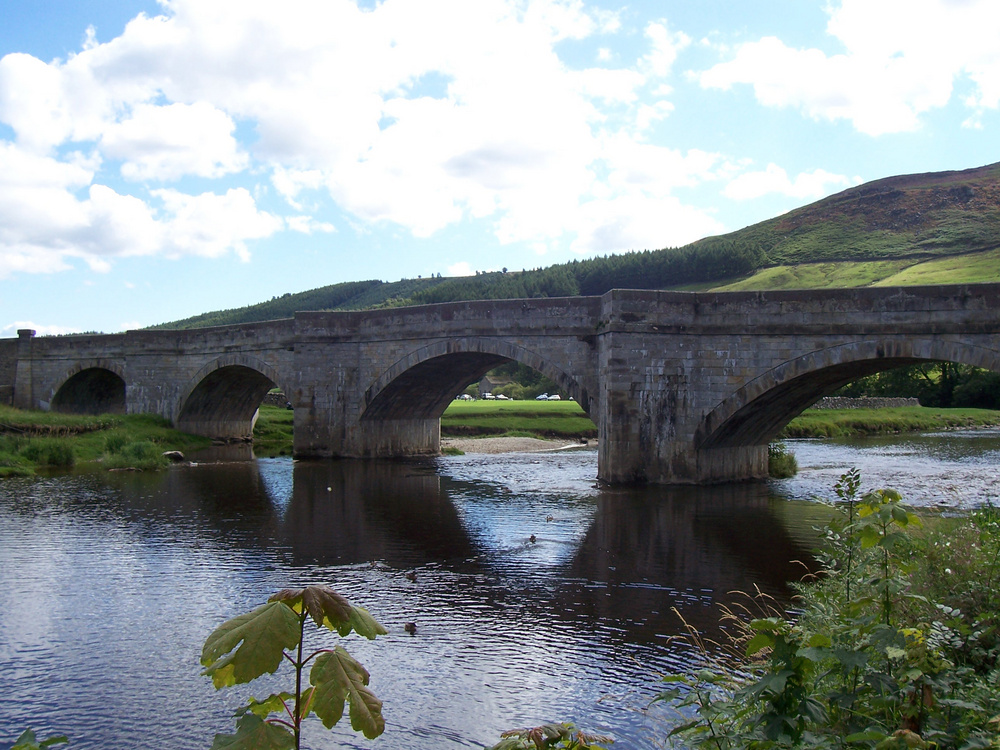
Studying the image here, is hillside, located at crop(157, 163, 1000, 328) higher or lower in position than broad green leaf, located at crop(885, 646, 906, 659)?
higher

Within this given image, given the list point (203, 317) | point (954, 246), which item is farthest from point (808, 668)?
point (203, 317)

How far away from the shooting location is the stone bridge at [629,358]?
19266 millimetres

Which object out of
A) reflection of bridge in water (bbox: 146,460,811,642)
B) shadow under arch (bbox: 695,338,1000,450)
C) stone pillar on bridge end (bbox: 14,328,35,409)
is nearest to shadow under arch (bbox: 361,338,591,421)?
reflection of bridge in water (bbox: 146,460,811,642)

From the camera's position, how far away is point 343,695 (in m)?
2.89

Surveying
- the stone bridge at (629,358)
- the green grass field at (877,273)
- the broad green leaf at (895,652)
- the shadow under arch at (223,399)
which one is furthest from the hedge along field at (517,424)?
the broad green leaf at (895,652)

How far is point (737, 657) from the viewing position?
8500mm

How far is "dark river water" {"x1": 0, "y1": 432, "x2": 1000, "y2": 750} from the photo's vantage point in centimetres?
771

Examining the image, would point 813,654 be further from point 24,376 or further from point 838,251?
point 838,251

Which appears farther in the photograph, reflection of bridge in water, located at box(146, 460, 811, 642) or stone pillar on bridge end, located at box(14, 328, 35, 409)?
stone pillar on bridge end, located at box(14, 328, 35, 409)

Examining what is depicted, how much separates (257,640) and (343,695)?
0.36 meters

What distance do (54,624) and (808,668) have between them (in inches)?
373

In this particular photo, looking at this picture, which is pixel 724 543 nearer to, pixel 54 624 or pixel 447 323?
pixel 54 624

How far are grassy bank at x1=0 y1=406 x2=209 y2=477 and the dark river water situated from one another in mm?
3573

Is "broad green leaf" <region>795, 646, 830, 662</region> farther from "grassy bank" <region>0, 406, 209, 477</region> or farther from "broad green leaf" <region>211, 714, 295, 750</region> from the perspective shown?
"grassy bank" <region>0, 406, 209, 477</region>
